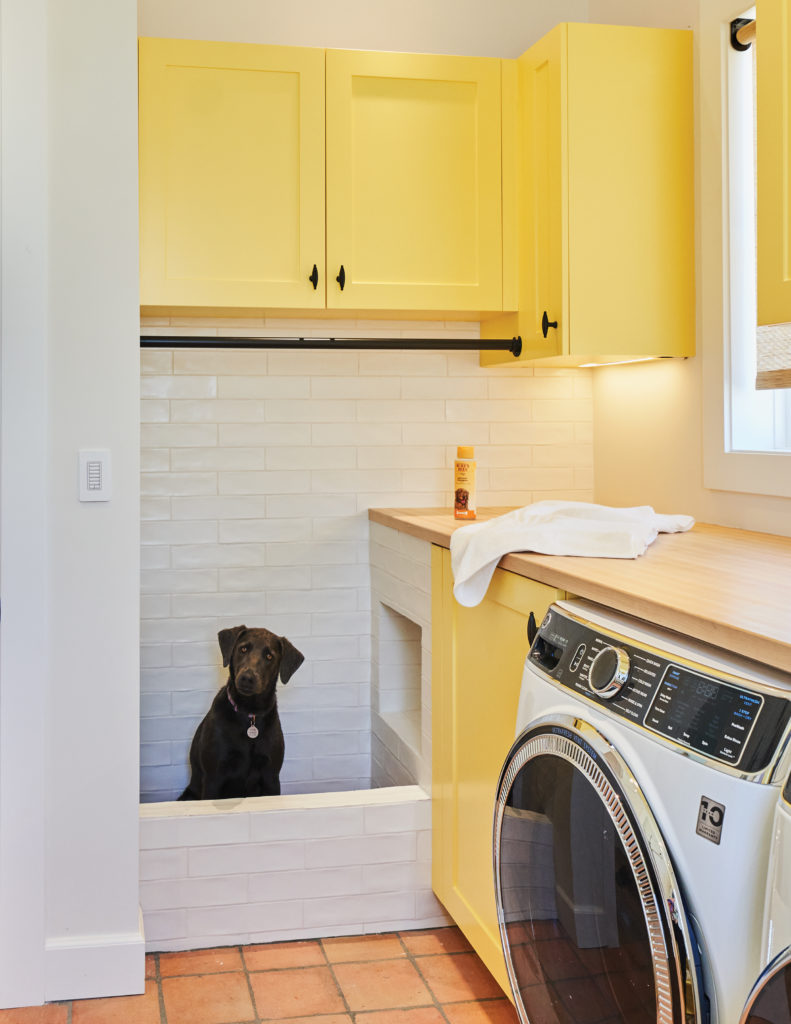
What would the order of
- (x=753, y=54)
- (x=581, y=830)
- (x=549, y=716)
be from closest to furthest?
(x=581, y=830), (x=549, y=716), (x=753, y=54)

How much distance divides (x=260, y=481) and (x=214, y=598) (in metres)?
0.38

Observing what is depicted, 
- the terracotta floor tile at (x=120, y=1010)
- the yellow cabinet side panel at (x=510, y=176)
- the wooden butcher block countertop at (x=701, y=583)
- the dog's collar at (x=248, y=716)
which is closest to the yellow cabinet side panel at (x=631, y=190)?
the yellow cabinet side panel at (x=510, y=176)

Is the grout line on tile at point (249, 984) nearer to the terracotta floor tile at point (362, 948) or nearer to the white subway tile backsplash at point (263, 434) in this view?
the terracotta floor tile at point (362, 948)

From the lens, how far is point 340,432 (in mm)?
3057

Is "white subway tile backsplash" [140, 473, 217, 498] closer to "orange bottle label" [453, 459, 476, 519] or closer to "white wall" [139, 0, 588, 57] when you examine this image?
"orange bottle label" [453, 459, 476, 519]

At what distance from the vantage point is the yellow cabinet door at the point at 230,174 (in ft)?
8.62

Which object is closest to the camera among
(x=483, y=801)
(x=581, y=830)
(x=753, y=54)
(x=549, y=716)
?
(x=581, y=830)

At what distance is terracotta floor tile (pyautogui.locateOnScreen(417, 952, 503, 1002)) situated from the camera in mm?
2119

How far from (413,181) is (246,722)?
5.02 feet

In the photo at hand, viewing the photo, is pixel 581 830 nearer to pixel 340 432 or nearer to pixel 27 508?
pixel 27 508

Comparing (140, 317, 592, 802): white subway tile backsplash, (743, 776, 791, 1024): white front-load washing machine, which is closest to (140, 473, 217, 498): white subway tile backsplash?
(140, 317, 592, 802): white subway tile backsplash

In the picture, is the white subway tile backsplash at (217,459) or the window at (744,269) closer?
the window at (744,269)

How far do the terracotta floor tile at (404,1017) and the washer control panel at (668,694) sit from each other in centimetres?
97

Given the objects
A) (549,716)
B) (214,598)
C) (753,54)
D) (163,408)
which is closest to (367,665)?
(214,598)
